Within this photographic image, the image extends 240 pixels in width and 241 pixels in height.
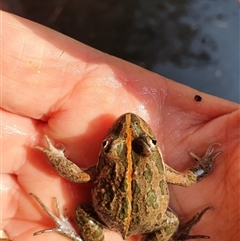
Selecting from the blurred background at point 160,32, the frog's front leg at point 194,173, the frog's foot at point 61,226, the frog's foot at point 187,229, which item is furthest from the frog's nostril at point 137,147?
the blurred background at point 160,32

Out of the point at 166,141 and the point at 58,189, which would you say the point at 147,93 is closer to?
the point at 166,141

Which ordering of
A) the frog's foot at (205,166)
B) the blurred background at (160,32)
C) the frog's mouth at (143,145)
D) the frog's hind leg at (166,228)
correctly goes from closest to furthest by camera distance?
the frog's mouth at (143,145)
the frog's hind leg at (166,228)
the frog's foot at (205,166)
the blurred background at (160,32)

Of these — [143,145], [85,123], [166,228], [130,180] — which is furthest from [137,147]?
[166,228]

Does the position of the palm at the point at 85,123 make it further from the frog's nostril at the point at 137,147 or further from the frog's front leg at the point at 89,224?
the frog's nostril at the point at 137,147

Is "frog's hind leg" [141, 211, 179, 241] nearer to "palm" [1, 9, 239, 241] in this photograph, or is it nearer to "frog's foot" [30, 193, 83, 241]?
"palm" [1, 9, 239, 241]

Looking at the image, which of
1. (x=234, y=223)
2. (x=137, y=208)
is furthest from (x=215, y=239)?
(x=137, y=208)
